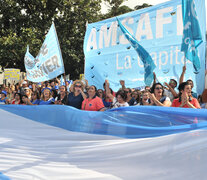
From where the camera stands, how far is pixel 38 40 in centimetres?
1733

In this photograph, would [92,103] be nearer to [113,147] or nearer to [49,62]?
[113,147]

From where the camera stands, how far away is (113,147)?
3.16 meters

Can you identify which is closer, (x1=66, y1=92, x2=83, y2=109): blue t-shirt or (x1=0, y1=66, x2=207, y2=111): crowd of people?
(x1=0, y1=66, x2=207, y2=111): crowd of people

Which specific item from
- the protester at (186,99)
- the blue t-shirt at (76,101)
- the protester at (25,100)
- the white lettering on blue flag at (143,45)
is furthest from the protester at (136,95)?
the protester at (25,100)

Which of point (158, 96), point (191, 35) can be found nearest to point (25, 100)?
point (158, 96)

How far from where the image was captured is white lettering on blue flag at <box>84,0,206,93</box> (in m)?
5.29

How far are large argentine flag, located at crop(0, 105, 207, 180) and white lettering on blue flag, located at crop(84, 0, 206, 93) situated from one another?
1780mm

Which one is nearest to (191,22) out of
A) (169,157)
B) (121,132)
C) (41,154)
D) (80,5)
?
(121,132)

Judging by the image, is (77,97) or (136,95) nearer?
(77,97)

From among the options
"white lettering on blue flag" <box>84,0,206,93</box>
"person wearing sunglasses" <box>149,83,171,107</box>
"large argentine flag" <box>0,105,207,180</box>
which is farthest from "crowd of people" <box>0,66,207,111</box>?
"large argentine flag" <box>0,105,207,180</box>

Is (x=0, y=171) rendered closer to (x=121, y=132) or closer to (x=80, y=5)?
(x=121, y=132)

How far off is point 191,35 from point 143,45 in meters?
1.35

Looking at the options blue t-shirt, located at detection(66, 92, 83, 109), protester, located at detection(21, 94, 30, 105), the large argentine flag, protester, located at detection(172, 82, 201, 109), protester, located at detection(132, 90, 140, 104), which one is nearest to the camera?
the large argentine flag

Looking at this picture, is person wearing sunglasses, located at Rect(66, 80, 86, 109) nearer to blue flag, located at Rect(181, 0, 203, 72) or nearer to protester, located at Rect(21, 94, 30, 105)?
protester, located at Rect(21, 94, 30, 105)
